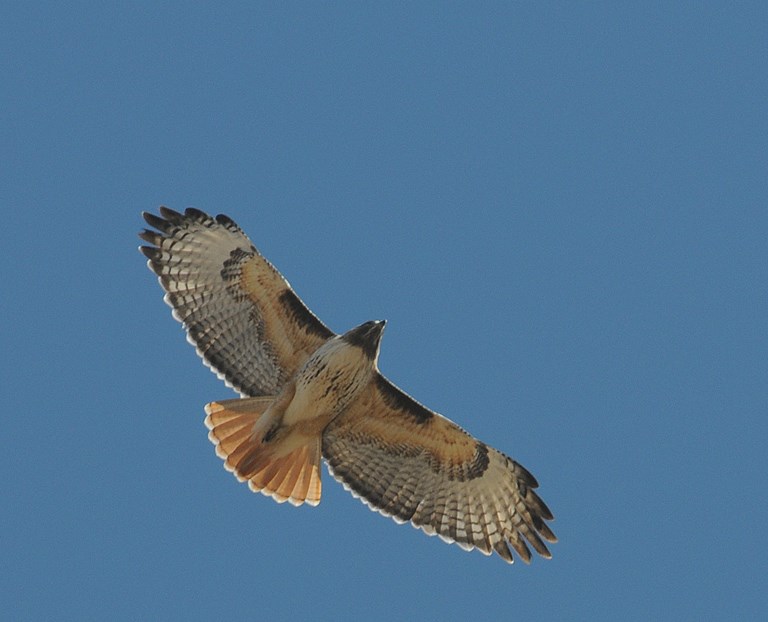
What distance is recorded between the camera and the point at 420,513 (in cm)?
1389

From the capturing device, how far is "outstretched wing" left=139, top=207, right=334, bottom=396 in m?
13.8

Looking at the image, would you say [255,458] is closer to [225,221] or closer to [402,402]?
[402,402]

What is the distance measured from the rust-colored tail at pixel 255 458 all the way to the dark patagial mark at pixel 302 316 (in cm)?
81

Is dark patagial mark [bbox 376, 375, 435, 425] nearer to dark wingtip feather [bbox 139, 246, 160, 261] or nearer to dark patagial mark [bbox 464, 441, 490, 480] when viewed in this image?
dark patagial mark [bbox 464, 441, 490, 480]

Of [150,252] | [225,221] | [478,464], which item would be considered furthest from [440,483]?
[150,252]

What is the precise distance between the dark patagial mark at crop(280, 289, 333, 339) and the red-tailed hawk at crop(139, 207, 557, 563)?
0.01 metres

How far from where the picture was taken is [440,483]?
13969 mm

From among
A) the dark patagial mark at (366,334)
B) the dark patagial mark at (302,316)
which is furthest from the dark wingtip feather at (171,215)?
the dark patagial mark at (366,334)

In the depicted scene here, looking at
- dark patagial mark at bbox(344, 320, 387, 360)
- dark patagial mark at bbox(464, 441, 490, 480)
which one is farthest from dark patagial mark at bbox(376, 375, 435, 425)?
dark patagial mark at bbox(464, 441, 490, 480)

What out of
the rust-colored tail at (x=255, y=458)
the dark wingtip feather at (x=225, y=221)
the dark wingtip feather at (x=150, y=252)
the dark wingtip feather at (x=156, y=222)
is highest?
the dark wingtip feather at (x=225, y=221)

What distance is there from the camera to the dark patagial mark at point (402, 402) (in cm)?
1357

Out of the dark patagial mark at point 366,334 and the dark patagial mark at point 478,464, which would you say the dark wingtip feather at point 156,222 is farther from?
the dark patagial mark at point 478,464

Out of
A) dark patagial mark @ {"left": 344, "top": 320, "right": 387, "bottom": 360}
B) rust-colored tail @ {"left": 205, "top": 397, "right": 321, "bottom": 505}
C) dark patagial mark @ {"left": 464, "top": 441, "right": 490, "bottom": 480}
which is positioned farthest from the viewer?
dark patagial mark @ {"left": 464, "top": 441, "right": 490, "bottom": 480}

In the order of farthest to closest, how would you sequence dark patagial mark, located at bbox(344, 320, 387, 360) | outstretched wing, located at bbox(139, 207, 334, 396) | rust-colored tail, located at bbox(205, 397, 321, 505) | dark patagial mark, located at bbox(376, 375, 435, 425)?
1. outstretched wing, located at bbox(139, 207, 334, 396)
2. dark patagial mark, located at bbox(376, 375, 435, 425)
3. rust-colored tail, located at bbox(205, 397, 321, 505)
4. dark patagial mark, located at bbox(344, 320, 387, 360)
